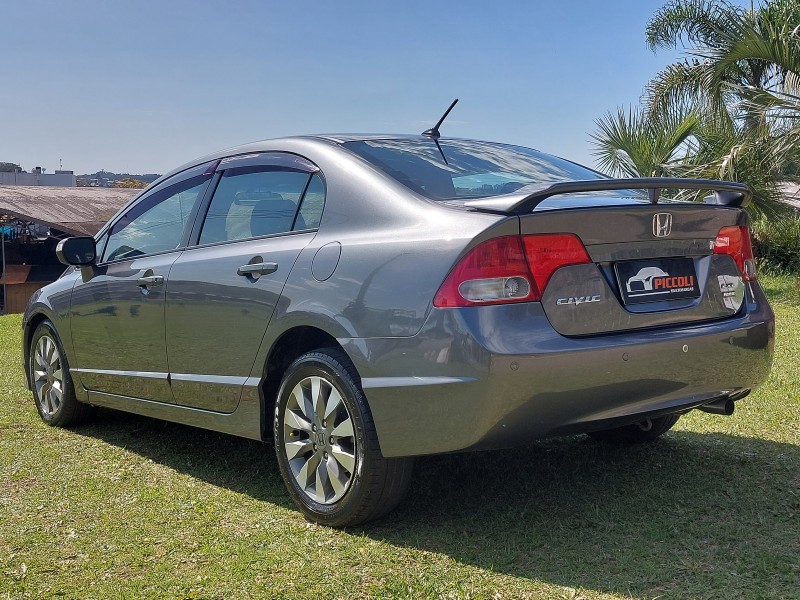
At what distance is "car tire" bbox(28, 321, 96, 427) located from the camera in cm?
587

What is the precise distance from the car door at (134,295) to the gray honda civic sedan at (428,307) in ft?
0.10

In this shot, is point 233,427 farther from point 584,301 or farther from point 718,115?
point 718,115

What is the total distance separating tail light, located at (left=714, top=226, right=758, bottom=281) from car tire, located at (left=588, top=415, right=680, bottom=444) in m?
0.98

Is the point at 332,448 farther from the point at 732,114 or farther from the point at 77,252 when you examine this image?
the point at 732,114

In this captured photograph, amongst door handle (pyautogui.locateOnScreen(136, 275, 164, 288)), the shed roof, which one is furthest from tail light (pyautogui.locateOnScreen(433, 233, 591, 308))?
the shed roof

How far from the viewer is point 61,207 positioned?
1323 inches

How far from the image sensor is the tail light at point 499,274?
3305 mm

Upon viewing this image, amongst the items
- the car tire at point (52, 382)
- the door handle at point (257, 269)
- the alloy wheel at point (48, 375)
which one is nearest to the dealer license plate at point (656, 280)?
the door handle at point (257, 269)

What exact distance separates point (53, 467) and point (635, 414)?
10.3ft

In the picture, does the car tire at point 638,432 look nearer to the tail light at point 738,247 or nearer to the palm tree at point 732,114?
the tail light at point 738,247

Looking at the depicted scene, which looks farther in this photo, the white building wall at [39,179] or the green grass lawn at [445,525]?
the white building wall at [39,179]

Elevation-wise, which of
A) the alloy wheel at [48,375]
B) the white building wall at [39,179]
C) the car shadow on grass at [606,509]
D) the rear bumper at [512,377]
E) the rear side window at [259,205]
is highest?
the white building wall at [39,179]

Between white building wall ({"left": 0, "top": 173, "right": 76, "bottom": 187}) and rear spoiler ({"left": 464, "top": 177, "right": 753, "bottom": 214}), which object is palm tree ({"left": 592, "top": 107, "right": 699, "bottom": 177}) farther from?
white building wall ({"left": 0, "top": 173, "right": 76, "bottom": 187})

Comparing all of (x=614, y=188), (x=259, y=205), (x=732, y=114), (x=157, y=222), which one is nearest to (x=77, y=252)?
(x=157, y=222)
